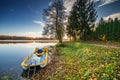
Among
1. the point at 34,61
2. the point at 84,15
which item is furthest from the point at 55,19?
the point at 34,61

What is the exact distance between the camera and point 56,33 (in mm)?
34688

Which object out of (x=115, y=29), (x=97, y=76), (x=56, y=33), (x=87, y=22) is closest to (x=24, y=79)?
(x=97, y=76)

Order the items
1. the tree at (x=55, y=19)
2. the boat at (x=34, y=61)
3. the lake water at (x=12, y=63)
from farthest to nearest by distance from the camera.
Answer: the tree at (x=55, y=19) < the lake water at (x=12, y=63) < the boat at (x=34, y=61)

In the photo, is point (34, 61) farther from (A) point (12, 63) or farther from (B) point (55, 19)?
(B) point (55, 19)

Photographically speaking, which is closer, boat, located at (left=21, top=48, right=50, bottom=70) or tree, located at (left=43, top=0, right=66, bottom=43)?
boat, located at (left=21, top=48, right=50, bottom=70)

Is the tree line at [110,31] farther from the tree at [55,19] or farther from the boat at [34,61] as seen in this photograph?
the boat at [34,61]

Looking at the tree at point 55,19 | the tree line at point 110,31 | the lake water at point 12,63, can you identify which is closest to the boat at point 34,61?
the lake water at point 12,63

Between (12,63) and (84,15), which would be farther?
(84,15)

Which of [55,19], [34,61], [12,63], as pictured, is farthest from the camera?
[55,19]

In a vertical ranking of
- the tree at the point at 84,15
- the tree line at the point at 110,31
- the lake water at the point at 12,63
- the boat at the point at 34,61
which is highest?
the tree at the point at 84,15

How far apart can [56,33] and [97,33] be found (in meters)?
27.1

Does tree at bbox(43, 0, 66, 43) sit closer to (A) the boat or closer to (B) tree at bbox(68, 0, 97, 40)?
(B) tree at bbox(68, 0, 97, 40)

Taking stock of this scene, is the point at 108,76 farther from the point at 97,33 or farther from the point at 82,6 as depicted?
the point at 97,33

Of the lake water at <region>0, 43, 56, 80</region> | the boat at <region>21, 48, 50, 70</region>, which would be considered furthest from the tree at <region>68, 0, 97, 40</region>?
the boat at <region>21, 48, 50, 70</region>
